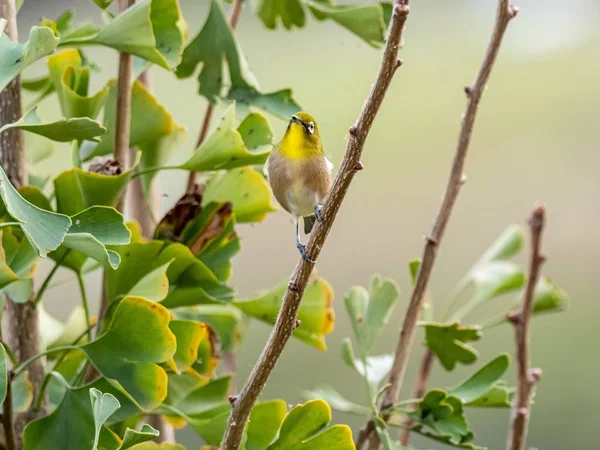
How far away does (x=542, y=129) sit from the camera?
121 inches

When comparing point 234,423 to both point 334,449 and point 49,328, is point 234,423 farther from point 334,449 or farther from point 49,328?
point 49,328

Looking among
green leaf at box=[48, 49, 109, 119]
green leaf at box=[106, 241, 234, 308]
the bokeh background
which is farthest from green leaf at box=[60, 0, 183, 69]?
the bokeh background

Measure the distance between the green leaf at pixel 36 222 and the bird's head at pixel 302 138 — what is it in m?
0.24

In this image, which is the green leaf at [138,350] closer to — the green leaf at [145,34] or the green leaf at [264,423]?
the green leaf at [264,423]

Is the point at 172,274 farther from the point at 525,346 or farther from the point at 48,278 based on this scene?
the point at 525,346

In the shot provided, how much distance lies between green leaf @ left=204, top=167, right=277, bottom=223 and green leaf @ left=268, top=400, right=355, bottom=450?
0.19m

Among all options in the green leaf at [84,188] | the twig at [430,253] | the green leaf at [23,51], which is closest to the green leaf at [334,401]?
the twig at [430,253]

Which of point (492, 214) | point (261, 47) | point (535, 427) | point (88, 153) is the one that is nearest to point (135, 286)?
point (88, 153)

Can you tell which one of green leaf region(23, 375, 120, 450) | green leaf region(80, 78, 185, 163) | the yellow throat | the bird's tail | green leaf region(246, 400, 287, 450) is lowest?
green leaf region(23, 375, 120, 450)

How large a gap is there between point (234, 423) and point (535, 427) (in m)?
2.07

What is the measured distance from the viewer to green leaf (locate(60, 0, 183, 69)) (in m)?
0.57

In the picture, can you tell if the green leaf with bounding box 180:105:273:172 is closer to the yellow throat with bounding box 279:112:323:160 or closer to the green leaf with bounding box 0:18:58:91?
the yellow throat with bounding box 279:112:323:160

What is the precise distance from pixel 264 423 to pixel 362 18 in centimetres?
34

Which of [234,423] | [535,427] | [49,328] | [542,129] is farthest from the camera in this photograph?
[542,129]
